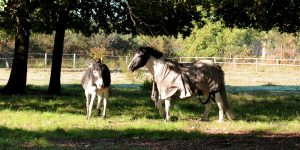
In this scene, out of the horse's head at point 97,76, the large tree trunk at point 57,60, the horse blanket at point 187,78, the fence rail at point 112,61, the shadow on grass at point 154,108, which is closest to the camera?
the horse blanket at point 187,78

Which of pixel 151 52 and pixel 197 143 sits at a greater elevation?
pixel 151 52

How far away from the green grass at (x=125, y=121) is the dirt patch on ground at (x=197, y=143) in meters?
0.36

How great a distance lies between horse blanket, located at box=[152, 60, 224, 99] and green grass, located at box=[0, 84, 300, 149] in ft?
3.07

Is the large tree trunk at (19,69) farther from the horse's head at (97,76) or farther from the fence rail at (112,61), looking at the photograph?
the fence rail at (112,61)

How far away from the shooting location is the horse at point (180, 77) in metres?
14.5

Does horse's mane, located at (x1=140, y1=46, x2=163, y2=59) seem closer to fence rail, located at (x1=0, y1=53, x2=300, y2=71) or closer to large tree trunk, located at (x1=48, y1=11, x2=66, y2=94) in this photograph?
large tree trunk, located at (x1=48, y1=11, x2=66, y2=94)

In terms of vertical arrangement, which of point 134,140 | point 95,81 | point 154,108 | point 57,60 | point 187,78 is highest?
point 57,60

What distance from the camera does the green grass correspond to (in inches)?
468

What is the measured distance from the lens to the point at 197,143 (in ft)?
35.6

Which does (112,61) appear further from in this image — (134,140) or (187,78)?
(134,140)

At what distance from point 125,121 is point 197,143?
4128 millimetres

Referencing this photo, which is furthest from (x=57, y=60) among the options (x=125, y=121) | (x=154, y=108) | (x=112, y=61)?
(x=112, y=61)

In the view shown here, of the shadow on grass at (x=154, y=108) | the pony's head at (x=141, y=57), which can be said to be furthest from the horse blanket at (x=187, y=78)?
the shadow on grass at (x=154, y=108)

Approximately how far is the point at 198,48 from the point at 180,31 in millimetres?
44456
